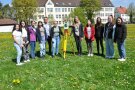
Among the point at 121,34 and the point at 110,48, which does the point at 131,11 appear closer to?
the point at 110,48

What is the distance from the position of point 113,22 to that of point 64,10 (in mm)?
155898

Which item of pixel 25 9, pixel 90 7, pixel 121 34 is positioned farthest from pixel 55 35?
pixel 90 7

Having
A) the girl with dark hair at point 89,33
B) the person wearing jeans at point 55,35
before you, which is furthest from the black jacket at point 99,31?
the person wearing jeans at point 55,35

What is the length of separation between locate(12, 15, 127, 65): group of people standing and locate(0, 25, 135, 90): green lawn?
1.02m

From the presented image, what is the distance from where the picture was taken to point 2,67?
1770 cm

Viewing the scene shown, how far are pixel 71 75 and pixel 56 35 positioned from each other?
17.6ft

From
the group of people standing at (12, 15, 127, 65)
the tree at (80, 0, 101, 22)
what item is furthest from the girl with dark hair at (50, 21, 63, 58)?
the tree at (80, 0, 101, 22)

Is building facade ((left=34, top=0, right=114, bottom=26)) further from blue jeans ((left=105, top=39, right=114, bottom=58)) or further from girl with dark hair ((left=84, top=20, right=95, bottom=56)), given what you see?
blue jeans ((left=105, top=39, right=114, bottom=58))

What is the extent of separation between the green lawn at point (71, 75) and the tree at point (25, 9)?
296 feet

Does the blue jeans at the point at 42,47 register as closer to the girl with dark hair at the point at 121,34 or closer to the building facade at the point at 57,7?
the girl with dark hair at the point at 121,34

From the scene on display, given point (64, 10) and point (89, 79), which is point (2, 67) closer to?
point (89, 79)

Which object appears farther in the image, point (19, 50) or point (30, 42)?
point (30, 42)

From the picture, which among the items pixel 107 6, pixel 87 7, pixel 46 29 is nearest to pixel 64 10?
pixel 107 6

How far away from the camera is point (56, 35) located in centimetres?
2033
